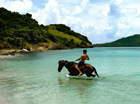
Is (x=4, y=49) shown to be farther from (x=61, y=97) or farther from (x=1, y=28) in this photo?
(x=61, y=97)

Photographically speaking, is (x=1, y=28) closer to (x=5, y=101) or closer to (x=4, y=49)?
(x=4, y=49)

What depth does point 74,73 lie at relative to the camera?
53.4 feet

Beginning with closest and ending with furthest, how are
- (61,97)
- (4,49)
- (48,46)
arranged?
(61,97), (4,49), (48,46)

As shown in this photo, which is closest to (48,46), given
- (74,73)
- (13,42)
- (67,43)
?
(13,42)

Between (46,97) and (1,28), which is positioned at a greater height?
(1,28)

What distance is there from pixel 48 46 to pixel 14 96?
128 m

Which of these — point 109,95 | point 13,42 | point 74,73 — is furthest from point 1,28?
point 109,95

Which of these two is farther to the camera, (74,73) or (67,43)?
(67,43)

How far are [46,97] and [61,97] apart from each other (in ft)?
3.02

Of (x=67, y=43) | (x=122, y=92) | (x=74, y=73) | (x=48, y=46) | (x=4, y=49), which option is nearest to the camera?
(x=122, y=92)

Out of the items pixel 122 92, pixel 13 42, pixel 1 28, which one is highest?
pixel 1 28

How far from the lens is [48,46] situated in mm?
137875

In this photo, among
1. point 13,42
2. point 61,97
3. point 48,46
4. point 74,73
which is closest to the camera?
point 61,97

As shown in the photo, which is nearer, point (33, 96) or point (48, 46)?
point (33, 96)
